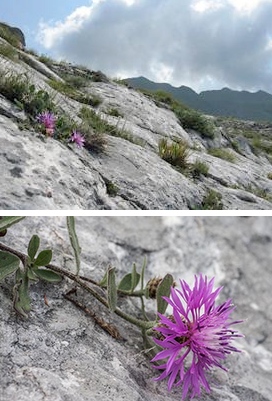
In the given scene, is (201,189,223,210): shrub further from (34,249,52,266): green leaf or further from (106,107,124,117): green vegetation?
(34,249,52,266): green leaf

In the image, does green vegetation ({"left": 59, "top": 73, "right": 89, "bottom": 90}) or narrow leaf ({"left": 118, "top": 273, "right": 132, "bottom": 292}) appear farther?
green vegetation ({"left": 59, "top": 73, "right": 89, "bottom": 90})

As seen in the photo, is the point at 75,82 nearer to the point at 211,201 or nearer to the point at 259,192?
the point at 259,192

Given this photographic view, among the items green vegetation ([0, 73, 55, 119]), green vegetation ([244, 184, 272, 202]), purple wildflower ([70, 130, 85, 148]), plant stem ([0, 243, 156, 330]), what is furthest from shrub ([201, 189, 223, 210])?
plant stem ([0, 243, 156, 330])

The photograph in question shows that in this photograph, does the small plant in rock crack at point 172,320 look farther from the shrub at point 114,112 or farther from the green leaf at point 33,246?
the shrub at point 114,112

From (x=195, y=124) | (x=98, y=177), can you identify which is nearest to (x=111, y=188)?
(x=98, y=177)

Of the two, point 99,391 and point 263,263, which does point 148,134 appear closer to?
point 263,263

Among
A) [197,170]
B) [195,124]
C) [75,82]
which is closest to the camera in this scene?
[197,170]
